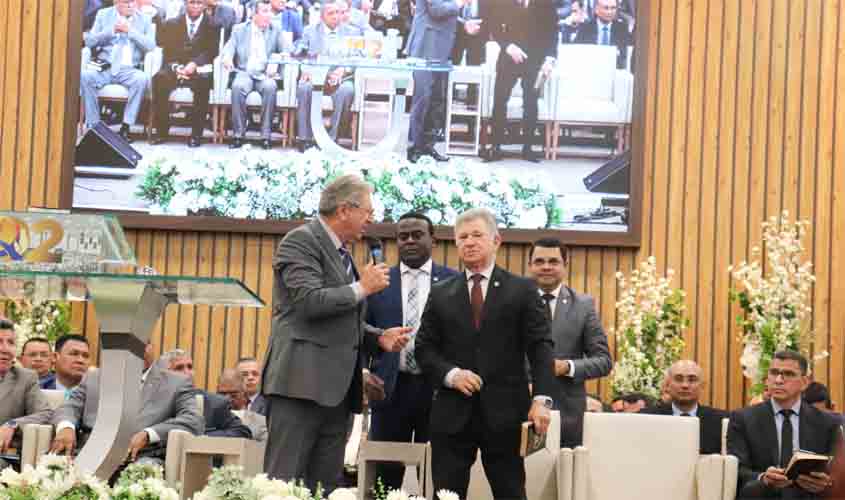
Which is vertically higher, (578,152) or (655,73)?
(655,73)

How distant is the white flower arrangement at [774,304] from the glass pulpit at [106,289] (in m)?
5.58

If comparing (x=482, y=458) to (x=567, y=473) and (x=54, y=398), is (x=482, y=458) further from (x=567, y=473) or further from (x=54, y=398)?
(x=54, y=398)

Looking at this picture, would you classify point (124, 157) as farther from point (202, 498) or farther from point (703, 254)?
point (202, 498)

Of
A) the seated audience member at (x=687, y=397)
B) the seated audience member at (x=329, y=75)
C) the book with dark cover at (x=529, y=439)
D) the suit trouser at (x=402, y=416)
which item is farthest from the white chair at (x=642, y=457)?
the seated audience member at (x=329, y=75)

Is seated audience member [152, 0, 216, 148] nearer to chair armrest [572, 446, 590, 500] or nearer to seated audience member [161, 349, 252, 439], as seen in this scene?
seated audience member [161, 349, 252, 439]

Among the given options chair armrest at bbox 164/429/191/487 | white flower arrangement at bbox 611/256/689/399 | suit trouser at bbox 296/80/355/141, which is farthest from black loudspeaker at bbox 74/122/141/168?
chair armrest at bbox 164/429/191/487

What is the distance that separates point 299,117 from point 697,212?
2861 millimetres

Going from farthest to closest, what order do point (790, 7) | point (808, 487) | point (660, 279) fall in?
point (790, 7), point (660, 279), point (808, 487)

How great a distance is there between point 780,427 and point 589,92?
3.51 m

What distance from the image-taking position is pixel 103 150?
8.94 m

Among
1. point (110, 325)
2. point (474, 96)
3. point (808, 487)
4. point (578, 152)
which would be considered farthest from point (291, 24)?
point (110, 325)

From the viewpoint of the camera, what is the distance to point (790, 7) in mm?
9227

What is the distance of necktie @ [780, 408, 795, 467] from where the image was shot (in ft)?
20.0

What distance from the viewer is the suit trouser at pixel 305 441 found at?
4.52 m
